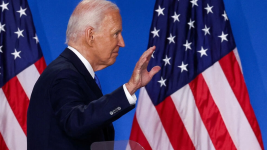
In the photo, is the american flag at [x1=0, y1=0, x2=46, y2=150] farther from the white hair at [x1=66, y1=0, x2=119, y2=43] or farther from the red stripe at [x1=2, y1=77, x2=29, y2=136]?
the white hair at [x1=66, y1=0, x2=119, y2=43]

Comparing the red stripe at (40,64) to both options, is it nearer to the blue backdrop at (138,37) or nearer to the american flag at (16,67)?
the american flag at (16,67)

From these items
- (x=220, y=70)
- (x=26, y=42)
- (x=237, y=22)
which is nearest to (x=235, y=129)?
(x=220, y=70)

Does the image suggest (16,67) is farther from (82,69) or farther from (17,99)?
(82,69)

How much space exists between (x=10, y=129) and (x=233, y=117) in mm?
1612

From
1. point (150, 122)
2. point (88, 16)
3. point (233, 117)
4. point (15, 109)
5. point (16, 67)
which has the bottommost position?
point (233, 117)

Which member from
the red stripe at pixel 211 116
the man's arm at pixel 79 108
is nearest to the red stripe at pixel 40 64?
the red stripe at pixel 211 116

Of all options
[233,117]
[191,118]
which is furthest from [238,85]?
[191,118]

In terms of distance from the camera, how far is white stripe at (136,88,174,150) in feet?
8.67

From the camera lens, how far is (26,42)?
2.76 metres

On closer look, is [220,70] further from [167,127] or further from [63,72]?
[63,72]

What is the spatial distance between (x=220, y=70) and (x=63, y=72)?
1.75 metres

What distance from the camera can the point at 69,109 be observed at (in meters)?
0.96

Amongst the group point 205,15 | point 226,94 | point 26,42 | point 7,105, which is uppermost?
point 26,42

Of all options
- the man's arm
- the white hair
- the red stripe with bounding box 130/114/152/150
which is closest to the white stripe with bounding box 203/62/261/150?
the red stripe with bounding box 130/114/152/150
